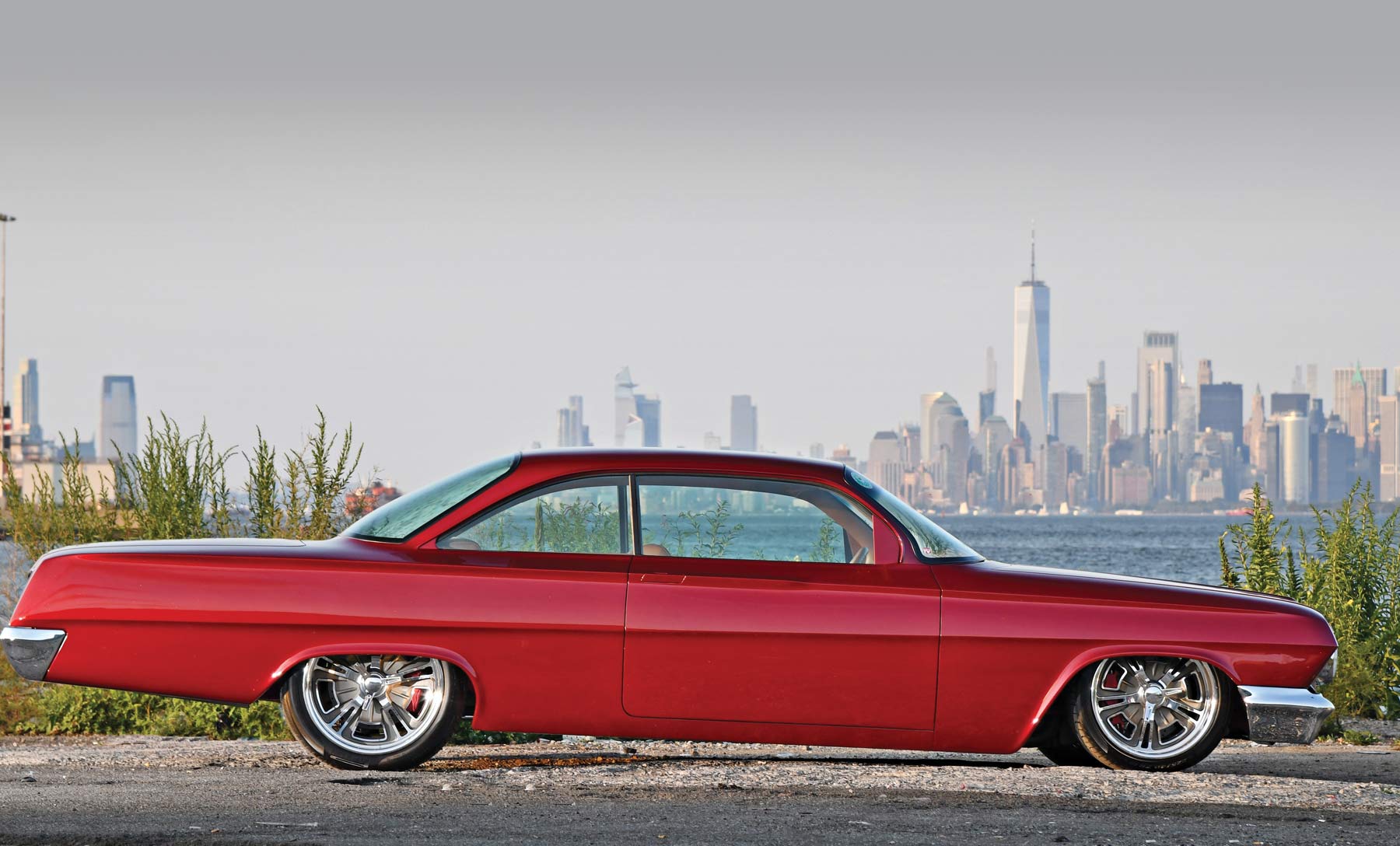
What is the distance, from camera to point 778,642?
A: 6.64 meters

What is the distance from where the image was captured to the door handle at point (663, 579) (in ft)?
22.0

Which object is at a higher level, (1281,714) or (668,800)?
(1281,714)

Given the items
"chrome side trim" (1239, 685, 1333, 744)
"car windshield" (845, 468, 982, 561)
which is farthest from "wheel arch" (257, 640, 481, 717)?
"chrome side trim" (1239, 685, 1333, 744)

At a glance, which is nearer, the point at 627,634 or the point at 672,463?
the point at 627,634

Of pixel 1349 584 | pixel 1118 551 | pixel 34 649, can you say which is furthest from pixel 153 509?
pixel 1118 551

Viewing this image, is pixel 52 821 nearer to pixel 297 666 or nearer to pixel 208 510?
pixel 297 666

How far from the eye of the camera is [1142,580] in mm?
7367

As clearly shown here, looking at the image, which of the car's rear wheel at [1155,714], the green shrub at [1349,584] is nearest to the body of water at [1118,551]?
the green shrub at [1349,584]

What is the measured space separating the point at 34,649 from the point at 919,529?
389 centimetres

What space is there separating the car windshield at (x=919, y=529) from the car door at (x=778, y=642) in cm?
25

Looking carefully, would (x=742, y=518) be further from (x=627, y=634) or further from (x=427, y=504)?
(x=427, y=504)

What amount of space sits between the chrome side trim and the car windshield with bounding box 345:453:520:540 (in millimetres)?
3477

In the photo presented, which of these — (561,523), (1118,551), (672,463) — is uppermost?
(672,463)

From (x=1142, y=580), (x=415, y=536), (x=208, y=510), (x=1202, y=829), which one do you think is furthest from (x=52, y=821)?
(x=208, y=510)
